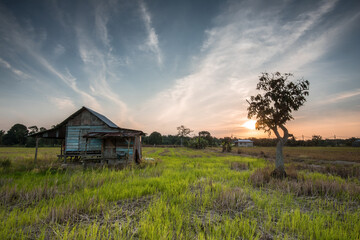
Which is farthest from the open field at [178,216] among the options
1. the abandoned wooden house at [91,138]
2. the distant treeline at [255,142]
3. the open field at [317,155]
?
the distant treeline at [255,142]

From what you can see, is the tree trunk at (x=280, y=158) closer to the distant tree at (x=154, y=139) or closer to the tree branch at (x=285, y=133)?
the tree branch at (x=285, y=133)

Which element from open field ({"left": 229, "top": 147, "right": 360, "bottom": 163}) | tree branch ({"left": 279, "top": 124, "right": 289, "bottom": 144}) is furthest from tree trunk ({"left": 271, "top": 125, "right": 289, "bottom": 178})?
open field ({"left": 229, "top": 147, "right": 360, "bottom": 163})

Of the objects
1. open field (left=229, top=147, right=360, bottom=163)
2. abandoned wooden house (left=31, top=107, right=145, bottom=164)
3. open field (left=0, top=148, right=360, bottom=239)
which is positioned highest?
abandoned wooden house (left=31, top=107, right=145, bottom=164)

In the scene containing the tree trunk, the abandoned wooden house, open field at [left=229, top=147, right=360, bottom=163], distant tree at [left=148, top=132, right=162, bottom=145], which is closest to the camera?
the tree trunk

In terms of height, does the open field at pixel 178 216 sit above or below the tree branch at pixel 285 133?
below

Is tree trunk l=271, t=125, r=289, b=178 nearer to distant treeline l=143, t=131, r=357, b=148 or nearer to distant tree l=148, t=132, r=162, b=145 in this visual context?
distant treeline l=143, t=131, r=357, b=148

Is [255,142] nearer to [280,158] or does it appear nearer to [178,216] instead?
[280,158]

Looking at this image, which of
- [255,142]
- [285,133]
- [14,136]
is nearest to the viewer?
[285,133]

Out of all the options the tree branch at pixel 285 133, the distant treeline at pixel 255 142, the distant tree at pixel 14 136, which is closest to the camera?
the tree branch at pixel 285 133

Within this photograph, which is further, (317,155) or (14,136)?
(14,136)

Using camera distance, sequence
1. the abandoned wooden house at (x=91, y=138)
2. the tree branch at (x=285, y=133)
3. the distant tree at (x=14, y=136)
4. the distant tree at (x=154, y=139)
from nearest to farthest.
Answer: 1. the tree branch at (x=285, y=133)
2. the abandoned wooden house at (x=91, y=138)
3. the distant tree at (x=14, y=136)
4. the distant tree at (x=154, y=139)

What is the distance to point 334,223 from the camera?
340cm

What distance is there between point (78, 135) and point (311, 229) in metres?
18.6

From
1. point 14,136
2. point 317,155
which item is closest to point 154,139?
point 14,136
